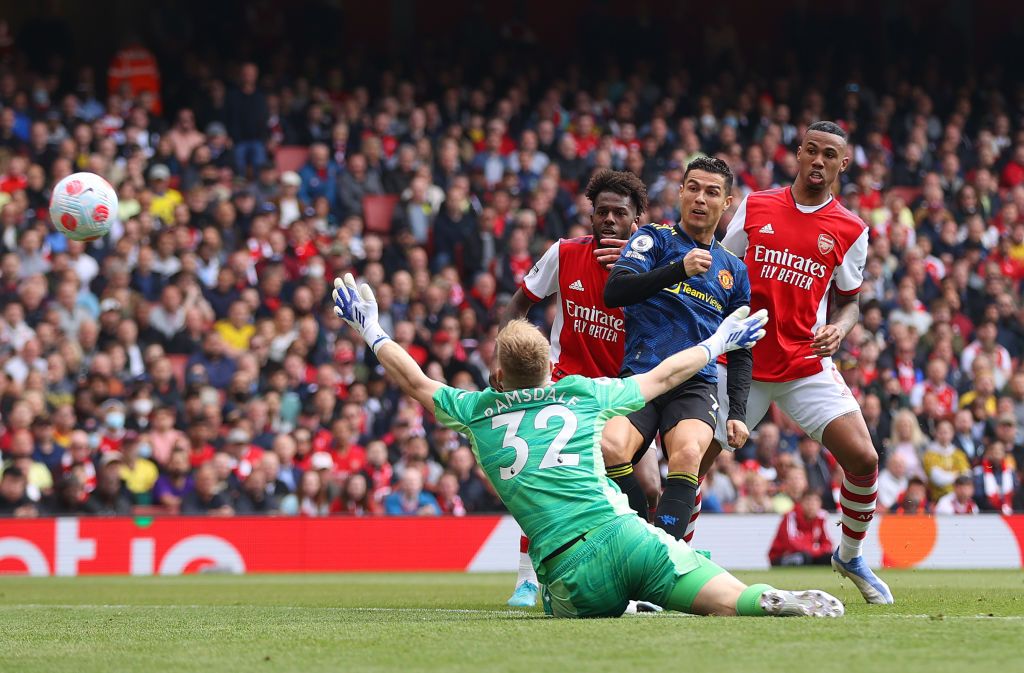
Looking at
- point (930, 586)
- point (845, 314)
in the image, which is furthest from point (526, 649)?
point (930, 586)

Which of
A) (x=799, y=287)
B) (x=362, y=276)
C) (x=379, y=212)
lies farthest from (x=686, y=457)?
(x=379, y=212)

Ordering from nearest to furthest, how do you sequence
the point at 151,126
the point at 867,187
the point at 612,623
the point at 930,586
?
the point at 612,623, the point at 930,586, the point at 151,126, the point at 867,187

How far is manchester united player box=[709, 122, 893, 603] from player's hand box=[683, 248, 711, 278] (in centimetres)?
140

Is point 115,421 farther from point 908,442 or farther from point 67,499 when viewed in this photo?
point 908,442

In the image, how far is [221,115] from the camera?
2009cm

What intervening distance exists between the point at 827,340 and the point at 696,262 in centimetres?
150

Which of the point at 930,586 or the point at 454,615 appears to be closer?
the point at 454,615

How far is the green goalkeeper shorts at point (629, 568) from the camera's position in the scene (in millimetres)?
6453

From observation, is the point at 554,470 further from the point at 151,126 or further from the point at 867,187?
the point at 867,187

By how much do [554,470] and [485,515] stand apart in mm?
9539

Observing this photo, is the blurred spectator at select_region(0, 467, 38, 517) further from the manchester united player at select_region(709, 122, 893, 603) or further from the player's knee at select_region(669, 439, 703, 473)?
the player's knee at select_region(669, 439, 703, 473)

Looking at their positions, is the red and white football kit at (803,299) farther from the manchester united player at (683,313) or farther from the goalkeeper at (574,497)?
the goalkeeper at (574,497)

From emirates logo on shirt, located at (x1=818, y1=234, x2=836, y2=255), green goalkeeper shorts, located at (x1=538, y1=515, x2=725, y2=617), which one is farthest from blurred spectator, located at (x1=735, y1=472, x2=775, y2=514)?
green goalkeeper shorts, located at (x1=538, y1=515, x2=725, y2=617)

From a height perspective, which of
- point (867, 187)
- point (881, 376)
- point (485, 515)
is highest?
point (867, 187)
